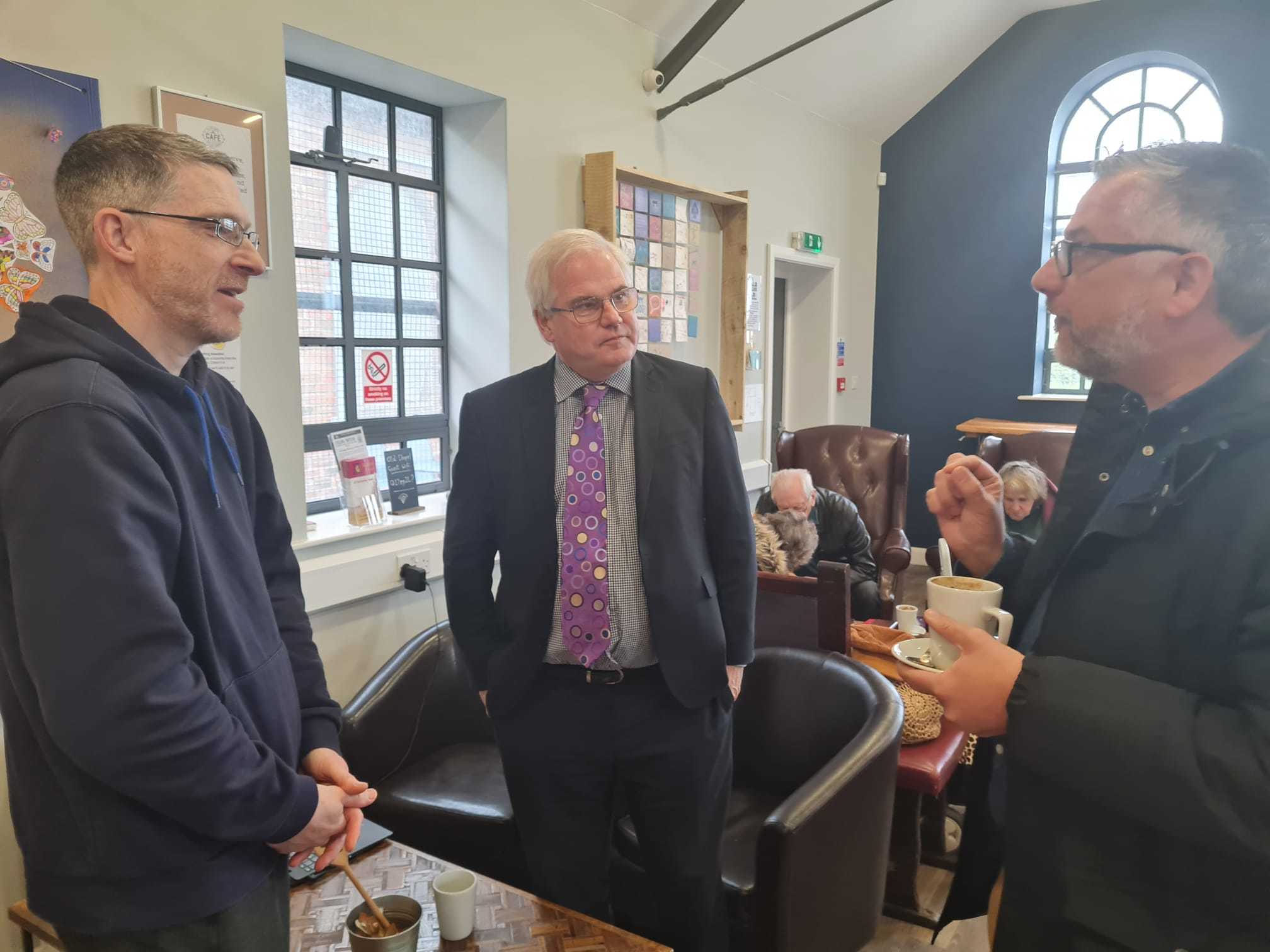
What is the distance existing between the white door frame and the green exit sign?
27mm

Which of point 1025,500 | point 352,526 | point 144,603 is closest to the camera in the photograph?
point 144,603

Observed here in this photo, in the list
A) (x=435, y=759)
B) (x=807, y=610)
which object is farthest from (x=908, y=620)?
(x=435, y=759)

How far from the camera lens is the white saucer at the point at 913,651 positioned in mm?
1097

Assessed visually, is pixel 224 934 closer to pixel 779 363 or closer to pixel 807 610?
pixel 807 610

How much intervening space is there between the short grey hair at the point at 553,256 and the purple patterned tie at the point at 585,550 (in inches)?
10.7

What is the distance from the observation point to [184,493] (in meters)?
1.03

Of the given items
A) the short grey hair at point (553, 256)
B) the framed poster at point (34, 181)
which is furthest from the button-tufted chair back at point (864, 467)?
the framed poster at point (34, 181)

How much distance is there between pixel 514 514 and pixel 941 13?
478cm

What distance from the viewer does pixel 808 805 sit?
172cm

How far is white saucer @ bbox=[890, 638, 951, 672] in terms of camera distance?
1.10 metres

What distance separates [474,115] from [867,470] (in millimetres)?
2579

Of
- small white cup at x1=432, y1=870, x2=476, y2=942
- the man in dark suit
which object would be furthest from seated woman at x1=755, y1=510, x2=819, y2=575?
small white cup at x1=432, y1=870, x2=476, y2=942

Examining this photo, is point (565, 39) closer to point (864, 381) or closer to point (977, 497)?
point (977, 497)

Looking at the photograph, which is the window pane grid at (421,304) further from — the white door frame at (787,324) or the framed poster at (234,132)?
the white door frame at (787,324)
